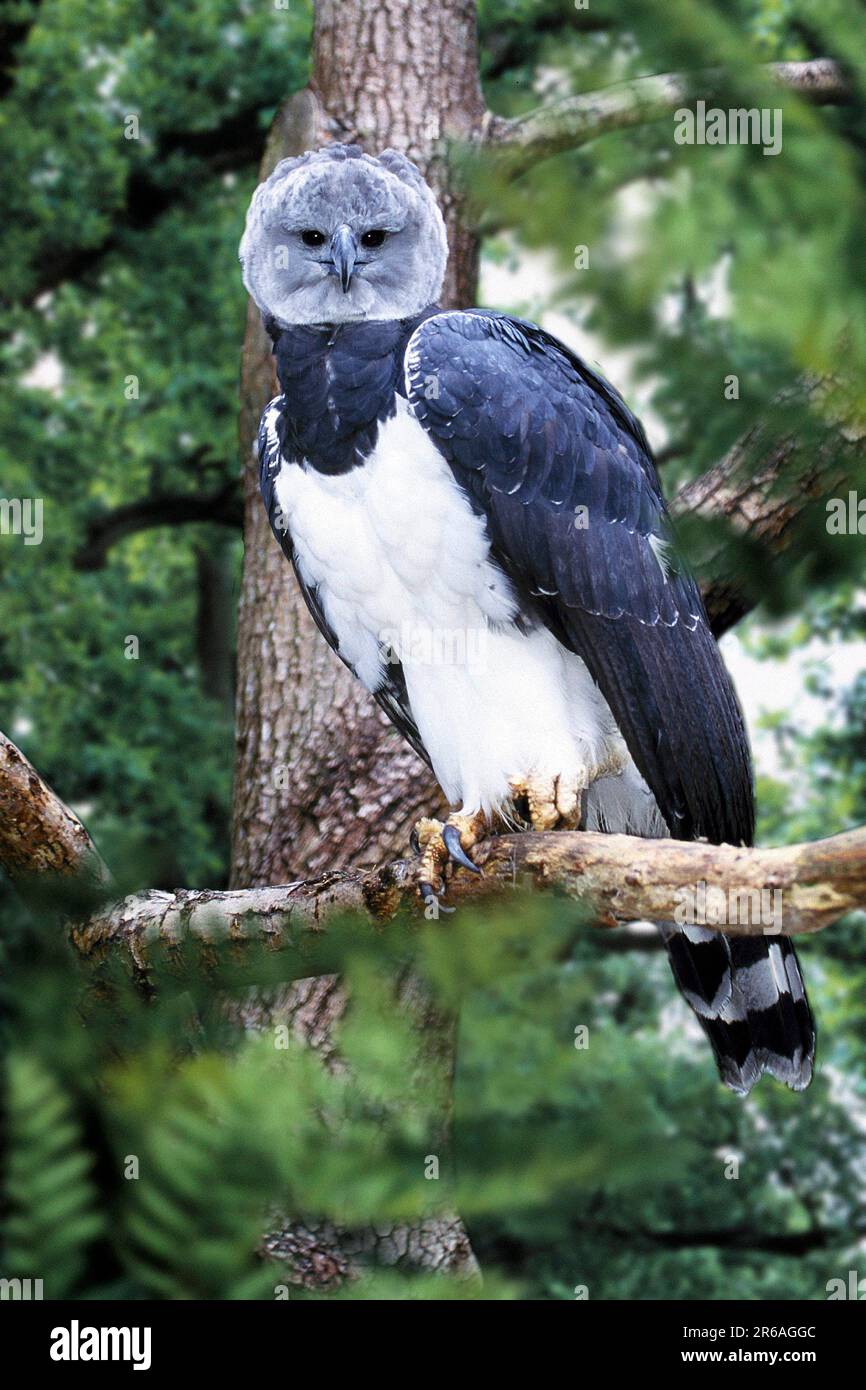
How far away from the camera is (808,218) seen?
1.66ft

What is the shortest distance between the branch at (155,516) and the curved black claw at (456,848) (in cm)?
451

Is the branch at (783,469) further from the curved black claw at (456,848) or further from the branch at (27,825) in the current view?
the branch at (27,825)

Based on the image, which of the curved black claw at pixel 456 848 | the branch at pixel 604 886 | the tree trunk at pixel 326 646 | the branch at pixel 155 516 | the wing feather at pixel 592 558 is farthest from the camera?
the branch at pixel 155 516

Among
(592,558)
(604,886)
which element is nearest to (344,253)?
(592,558)

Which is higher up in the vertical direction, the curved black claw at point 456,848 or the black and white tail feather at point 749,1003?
the curved black claw at point 456,848

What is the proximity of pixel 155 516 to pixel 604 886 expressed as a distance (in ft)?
17.7

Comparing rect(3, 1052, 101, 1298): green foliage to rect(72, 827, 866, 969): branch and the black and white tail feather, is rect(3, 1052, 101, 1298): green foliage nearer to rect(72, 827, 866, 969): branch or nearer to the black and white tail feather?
rect(72, 827, 866, 969): branch

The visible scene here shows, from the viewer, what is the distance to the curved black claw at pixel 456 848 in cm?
245

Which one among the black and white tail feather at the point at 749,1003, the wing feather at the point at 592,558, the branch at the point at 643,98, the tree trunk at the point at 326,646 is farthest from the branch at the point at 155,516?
the branch at the point at 643,98

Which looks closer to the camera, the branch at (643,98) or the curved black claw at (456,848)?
the branch at (643,98)

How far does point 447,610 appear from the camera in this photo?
8.87 feet

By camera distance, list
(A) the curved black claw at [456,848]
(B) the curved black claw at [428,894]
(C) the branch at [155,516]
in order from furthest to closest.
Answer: (C) the branch at [155,516] < (A) the curved black claw at [456,848] < (B) the curved black claw at [428,894]

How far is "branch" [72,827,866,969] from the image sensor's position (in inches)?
62.7

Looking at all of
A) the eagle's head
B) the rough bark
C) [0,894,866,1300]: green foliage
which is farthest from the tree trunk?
[0,894,866,1300]: green foliage
